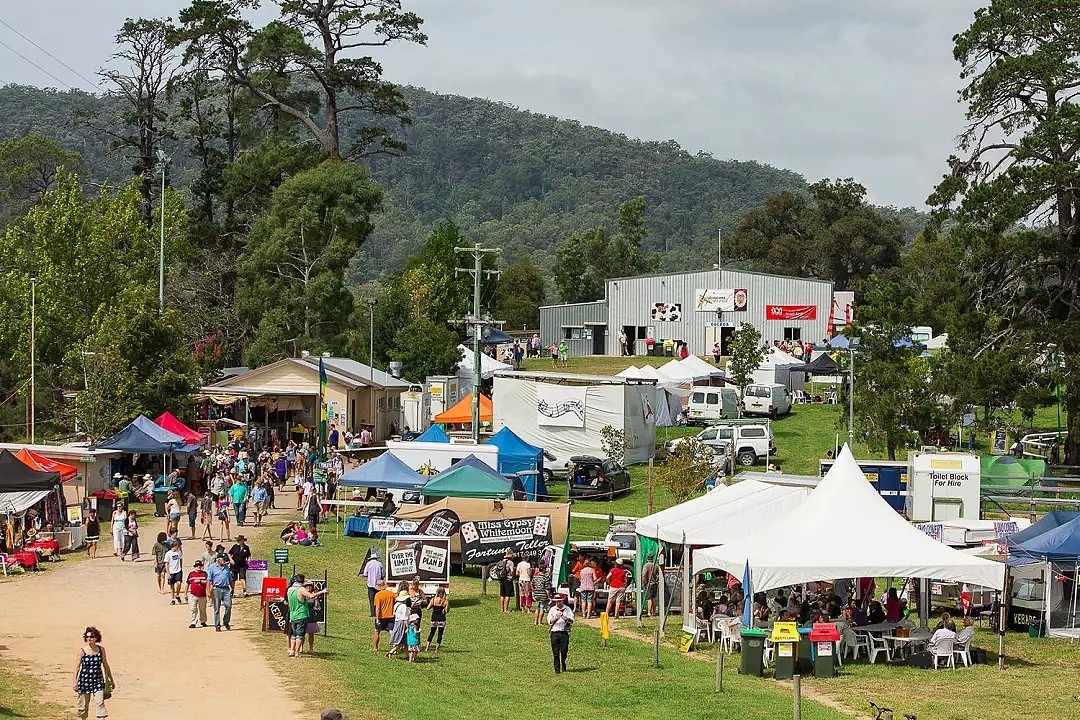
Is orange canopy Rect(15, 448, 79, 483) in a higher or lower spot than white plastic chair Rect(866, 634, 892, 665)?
higher

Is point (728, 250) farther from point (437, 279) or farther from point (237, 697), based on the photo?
point (237, 697)

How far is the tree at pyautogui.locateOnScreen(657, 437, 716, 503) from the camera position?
3800 cm

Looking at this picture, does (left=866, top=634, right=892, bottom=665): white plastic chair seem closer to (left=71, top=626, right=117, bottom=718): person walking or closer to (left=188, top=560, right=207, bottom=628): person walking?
(left=188, top=560, right=207, bottom=628): person walking

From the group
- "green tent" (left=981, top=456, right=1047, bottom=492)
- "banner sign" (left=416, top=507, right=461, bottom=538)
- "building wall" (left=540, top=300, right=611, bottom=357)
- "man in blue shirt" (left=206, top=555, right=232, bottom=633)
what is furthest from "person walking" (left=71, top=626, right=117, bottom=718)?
"building wall" (left=540, top=300, right=611, bottom=357)

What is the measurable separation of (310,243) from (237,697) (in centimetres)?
5402

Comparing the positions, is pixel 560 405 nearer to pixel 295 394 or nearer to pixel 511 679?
pixel 295 394

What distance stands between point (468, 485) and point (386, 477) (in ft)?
9.94

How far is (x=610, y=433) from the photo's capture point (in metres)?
45.7

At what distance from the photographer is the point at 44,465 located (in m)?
34.2

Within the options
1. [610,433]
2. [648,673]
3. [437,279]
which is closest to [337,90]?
[437,279]

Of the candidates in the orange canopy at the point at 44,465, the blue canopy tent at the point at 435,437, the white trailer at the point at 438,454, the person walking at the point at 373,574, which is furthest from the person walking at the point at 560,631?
the blue canopy tent at the point at 435,437

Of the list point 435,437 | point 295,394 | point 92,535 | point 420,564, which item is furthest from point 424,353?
point 420,564

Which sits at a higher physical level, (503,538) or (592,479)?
(592,479)

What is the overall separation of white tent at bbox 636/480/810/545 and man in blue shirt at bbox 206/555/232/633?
7.54m
